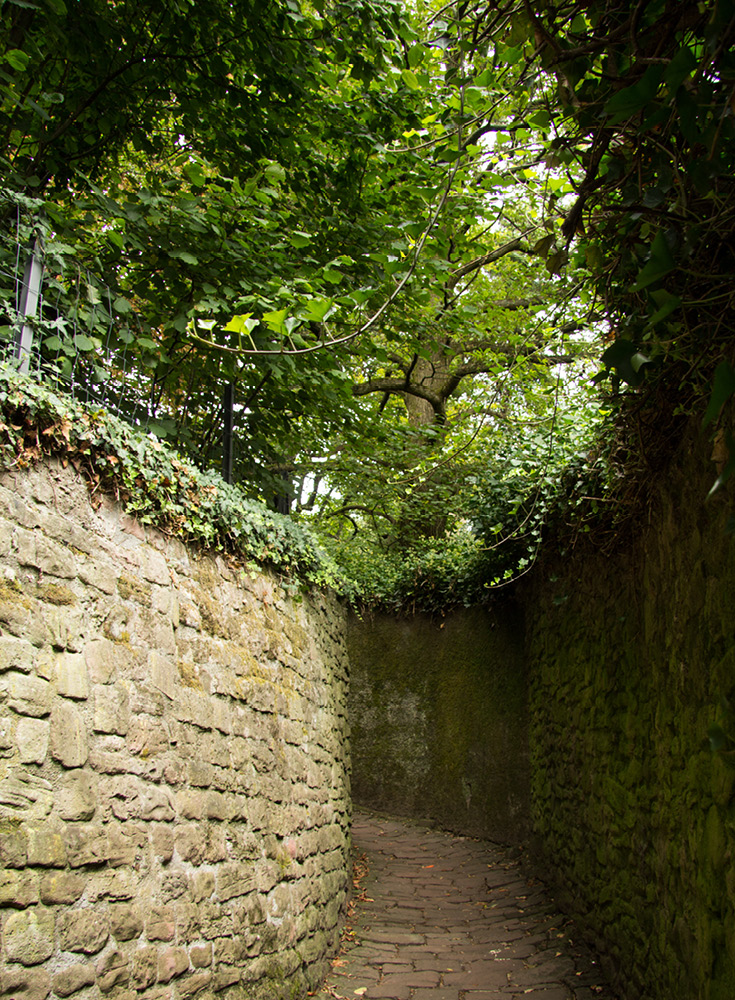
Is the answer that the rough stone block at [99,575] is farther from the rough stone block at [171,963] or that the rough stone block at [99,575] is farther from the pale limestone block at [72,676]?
the rough stone block at [171,963]

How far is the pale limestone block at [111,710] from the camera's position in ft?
7.75

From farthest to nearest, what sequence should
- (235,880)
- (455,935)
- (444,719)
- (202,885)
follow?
(444,719) < (455,935) < (235,880) < (202,885)

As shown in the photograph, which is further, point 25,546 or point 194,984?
point 194,984

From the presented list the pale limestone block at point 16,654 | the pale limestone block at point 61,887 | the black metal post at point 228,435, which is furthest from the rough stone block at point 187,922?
the black metal post at point 228,435

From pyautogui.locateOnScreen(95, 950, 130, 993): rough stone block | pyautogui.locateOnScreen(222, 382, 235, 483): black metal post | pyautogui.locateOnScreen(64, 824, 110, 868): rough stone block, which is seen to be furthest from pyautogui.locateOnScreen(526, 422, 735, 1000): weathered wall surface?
pyautogui.locateOnScreen(222, 382, 235, 483): black metal post

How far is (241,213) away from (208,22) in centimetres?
118

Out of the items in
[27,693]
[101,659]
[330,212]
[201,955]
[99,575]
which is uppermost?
[330,212]

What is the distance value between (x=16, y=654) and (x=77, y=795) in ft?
1.71

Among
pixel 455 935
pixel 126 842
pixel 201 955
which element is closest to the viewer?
pixel 126 842

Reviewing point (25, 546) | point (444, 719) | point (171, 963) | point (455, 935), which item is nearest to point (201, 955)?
point (171, 963)

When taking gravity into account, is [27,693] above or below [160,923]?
above

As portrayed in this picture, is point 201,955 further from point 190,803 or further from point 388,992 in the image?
point 388,992

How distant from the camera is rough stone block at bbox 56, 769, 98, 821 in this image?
212 cm

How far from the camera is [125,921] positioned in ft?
7.56
